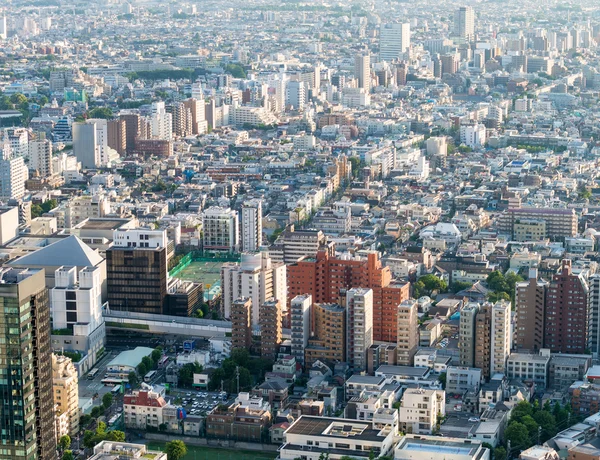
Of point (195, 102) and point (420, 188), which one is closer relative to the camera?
point (420, 188)

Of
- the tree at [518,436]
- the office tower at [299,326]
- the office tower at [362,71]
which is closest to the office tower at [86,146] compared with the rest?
the office tower at [299,326]

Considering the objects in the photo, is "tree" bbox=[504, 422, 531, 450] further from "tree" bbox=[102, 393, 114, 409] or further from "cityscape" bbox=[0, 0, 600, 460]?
"tree" bbox=[102, 393, 114, 409]

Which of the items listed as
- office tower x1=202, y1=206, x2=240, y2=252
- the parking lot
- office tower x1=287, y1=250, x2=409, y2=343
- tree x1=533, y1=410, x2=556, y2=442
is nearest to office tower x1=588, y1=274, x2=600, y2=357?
office tower x1=287, y1=250, x2=409, y2=343

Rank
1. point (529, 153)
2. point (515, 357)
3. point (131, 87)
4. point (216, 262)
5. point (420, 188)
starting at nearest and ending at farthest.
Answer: point (515, 357)
point (216, 262)
point (420, 188)
point (529, 153)
point (131, 87)

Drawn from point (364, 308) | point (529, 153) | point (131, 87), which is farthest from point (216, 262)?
point (131, 87)

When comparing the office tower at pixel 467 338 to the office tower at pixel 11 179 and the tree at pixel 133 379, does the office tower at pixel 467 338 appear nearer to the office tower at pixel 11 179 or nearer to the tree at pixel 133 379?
the tree at pixel 133 379

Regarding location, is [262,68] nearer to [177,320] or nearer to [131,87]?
[131,87]
